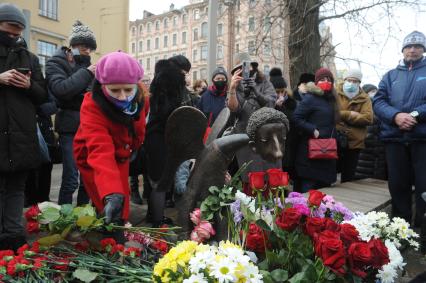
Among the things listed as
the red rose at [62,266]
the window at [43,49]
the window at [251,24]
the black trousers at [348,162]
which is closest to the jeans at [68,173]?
the red rose at [62,266]

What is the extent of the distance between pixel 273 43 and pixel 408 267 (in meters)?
7.70

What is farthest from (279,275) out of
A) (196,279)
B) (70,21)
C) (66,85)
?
(70,21)

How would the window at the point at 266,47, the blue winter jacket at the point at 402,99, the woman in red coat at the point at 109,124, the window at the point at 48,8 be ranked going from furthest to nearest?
the window at the point at 48,8 → the window at the point at 266,47 → the blue winter jacket at the point at 402,99 → the woman in red coat at the point at 109,124

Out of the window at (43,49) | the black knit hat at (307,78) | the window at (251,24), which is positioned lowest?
the black knit hat at (307,78)

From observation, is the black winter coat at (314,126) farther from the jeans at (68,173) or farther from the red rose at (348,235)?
the red rose at (348,235)

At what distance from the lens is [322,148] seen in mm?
4734

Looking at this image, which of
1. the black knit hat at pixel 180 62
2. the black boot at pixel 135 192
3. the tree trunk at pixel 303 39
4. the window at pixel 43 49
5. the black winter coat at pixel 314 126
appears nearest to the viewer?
the black knit hat at pixel 180 62

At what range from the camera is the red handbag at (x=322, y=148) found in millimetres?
4719

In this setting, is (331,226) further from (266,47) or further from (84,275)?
(266,47)

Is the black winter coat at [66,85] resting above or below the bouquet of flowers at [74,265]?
above

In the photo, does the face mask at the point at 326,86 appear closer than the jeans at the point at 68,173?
No

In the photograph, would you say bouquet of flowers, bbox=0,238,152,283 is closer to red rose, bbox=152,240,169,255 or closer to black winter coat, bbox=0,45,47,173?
red rose, bbox=152,240,169,255

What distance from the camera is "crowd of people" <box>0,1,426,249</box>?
250 cm

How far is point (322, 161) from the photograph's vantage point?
4844mm
